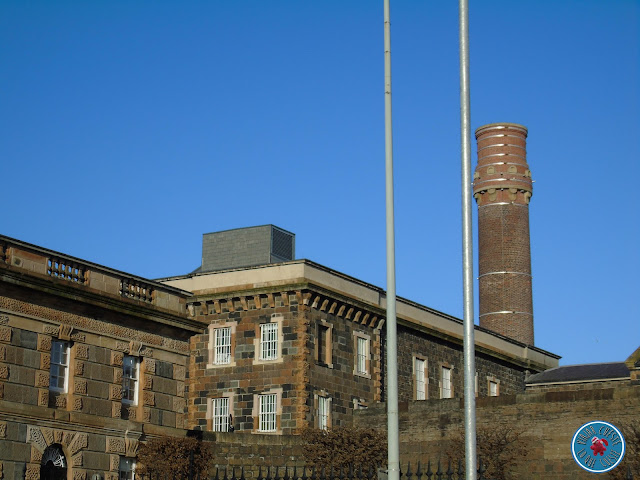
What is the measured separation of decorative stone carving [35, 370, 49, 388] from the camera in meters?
31.1

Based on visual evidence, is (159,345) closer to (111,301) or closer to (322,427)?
(111,301)

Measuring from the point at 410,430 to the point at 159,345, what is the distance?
13672 millimetres

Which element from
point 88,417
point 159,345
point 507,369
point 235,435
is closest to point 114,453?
point 88,417

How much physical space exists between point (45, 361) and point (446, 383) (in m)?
27.7

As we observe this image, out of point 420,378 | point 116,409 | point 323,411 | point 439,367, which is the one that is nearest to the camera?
point 116,409

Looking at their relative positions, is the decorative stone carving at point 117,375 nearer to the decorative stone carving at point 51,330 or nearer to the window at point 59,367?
the window at point 59,367

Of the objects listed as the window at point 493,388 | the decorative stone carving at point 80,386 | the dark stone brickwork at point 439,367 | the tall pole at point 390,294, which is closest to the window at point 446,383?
the dark stone brickwork at point 439,367

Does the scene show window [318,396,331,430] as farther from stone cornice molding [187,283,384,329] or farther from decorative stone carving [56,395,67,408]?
decorative stone carving [56,395,67,408]

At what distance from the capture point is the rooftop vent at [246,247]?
53000 millimetres

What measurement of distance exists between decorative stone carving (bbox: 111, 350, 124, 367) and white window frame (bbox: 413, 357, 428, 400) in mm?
21488

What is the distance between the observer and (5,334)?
3052 cm

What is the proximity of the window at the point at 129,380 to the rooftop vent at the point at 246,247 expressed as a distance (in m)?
17.9

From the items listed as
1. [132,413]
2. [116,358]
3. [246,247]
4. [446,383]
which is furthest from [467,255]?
[446,383]

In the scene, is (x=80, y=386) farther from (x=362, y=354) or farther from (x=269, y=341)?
(x=362, y=354)
